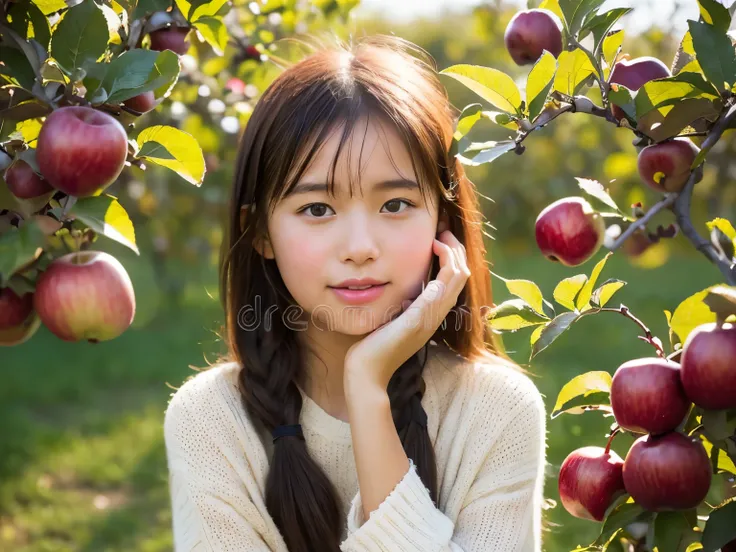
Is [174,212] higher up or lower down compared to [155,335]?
higher up

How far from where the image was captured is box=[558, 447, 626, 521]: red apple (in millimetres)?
1261

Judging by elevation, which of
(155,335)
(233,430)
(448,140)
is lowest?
(155,335)

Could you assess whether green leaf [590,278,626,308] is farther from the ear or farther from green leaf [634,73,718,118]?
the ear

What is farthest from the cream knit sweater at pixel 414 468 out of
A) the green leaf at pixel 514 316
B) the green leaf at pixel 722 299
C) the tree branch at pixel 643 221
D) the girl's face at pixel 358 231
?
the green leaf at pixel 722 299

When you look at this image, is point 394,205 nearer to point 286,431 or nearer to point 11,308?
point 286,431

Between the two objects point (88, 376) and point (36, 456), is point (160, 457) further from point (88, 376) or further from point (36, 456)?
point (88, 376)


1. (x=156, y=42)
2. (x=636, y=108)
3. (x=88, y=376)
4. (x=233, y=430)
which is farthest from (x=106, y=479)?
(x=636, y=108)

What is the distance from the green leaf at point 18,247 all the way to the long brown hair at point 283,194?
27.9 inches

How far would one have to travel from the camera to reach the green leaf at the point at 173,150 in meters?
1.10

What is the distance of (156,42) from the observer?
135 centimetres

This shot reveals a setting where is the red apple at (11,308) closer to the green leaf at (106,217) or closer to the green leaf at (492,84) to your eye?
the green leaf at (106,217)

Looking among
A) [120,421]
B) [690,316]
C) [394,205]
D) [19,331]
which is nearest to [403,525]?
[394,205]

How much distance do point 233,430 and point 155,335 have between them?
4.44 metres

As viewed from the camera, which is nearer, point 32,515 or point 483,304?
point 483,304
